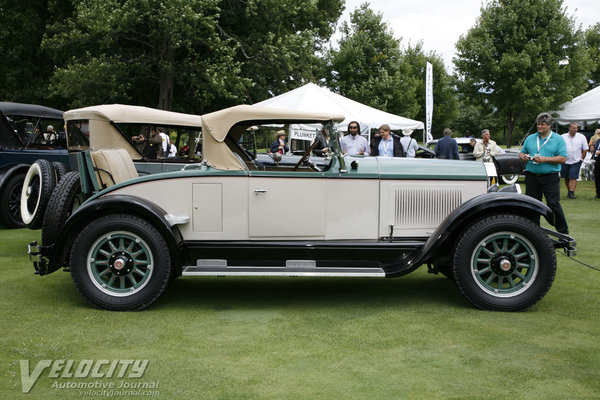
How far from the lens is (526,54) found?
28.0 m

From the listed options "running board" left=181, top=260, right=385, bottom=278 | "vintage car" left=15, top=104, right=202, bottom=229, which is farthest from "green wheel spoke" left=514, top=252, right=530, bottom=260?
"vintage car" left=15, top=104, right=202, bottom=229

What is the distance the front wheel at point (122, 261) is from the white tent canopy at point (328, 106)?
9979mm

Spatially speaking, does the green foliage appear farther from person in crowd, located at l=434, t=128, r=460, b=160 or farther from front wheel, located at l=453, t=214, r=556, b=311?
front wheel, located at l=453, t=214, r=556, b=311

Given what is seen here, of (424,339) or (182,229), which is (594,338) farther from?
(182,229)

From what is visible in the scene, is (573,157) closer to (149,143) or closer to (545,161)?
(545,161)

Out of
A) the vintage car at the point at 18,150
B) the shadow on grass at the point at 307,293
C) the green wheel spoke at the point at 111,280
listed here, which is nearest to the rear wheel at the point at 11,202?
the vintage car at the point at 18,150

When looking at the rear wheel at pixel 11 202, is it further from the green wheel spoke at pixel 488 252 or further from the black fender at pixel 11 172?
the green wheel spoke at pixel 488 252

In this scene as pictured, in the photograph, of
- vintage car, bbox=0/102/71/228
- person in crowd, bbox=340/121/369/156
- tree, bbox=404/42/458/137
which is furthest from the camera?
tree, bbox=404/42/458/137

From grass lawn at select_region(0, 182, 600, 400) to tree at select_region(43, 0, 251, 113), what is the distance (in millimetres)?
14743

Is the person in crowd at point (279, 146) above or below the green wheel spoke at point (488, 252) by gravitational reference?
above

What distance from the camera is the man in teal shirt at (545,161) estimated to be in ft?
22.4

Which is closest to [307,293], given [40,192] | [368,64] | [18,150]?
[40,192]

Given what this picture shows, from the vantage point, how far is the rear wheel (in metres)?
9.48

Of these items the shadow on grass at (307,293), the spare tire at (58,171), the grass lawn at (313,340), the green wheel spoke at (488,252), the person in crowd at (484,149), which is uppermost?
the person in crowd at (484,149)
